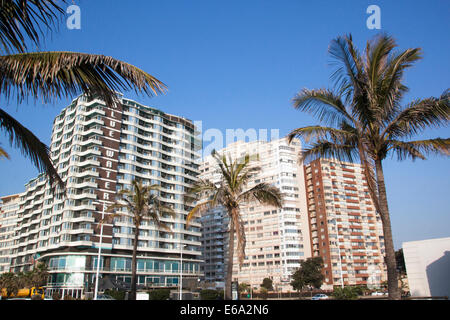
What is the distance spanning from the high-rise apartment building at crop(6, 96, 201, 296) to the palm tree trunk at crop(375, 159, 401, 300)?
55.9 metres

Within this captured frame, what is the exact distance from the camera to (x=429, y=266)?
26.6m

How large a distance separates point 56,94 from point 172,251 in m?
79.6

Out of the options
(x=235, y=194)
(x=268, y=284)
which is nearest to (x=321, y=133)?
(x=235, y=194)

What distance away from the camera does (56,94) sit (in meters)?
5.22

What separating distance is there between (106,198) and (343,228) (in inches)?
2998

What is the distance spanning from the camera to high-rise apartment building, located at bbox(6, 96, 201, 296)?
225 feet

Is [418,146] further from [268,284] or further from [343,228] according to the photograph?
[343,228]

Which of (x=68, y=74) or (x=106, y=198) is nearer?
(x=68, y=74)

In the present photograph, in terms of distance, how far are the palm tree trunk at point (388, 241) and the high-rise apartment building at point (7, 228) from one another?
12951cm

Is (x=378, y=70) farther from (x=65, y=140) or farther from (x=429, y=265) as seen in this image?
(x=65, y=140)

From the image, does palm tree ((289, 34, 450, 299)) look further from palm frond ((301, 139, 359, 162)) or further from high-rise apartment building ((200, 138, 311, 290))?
high-rise apartment building ((200, 138, 311, 290))

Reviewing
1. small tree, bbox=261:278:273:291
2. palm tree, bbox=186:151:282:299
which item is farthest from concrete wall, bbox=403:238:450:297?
small tree, bbox=261:278:273:291
